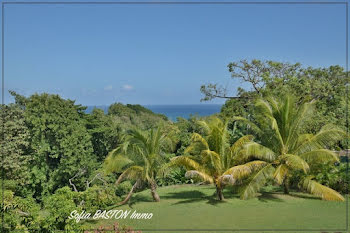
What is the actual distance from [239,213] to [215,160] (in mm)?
1709

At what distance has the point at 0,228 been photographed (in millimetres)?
8055

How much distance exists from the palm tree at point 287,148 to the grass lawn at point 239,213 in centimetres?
47

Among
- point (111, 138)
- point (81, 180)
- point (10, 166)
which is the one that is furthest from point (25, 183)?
point (111, 138)

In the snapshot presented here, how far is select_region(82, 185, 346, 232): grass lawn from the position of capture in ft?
27.6

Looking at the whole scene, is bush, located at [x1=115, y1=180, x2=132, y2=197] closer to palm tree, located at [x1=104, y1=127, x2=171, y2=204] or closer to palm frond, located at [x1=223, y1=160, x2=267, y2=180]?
palm tree, located at [x1=104, y1=127, x2=171, y2=204]

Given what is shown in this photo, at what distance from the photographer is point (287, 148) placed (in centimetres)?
1084

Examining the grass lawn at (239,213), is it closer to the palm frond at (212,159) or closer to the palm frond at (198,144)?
the palm frond at (212,159)

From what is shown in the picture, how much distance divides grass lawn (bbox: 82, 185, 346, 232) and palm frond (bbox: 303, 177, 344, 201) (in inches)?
7.9

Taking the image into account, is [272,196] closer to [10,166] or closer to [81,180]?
[81,180]

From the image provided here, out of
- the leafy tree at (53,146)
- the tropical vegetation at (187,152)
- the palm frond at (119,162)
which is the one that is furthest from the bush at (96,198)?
the leafy tree at (53,146)

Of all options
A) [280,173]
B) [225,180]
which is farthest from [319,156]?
[225,180]

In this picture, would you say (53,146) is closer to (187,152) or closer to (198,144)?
(187,152)

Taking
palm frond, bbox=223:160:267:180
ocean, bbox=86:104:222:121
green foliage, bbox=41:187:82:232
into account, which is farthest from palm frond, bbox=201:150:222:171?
ocean, bbox=86:104:222:121

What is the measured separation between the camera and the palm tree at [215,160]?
Answer: 10.1 meters
